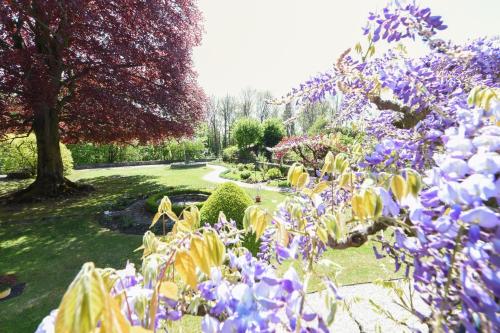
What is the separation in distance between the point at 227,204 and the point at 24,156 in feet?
63.6

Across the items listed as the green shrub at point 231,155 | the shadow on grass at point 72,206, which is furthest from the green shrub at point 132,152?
the shadow on grass at point 72,206

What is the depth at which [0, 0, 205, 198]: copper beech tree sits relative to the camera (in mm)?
9844

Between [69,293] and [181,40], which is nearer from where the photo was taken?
[69,293]

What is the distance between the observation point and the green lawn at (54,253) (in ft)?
15.2

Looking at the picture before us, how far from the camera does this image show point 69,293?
16.0 inches

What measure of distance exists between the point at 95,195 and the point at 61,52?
6.01 metres

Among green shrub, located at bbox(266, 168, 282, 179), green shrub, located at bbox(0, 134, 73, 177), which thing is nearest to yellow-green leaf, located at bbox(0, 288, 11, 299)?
green shrub, located at bbox(266, 168, 282, 179)

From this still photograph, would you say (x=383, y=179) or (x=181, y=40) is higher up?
(x=181, y=40)

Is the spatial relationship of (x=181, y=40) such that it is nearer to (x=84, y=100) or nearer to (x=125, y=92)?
(x=125, y=92)

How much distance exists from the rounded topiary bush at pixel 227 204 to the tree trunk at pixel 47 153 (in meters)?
9.88

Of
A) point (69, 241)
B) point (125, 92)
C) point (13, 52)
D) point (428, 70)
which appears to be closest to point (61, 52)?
point (13, 52)

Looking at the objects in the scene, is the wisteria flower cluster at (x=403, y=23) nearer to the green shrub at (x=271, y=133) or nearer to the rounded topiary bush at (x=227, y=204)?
the rounded topiary bush at (x=227, y=204)

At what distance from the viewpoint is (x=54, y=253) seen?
22.2ft

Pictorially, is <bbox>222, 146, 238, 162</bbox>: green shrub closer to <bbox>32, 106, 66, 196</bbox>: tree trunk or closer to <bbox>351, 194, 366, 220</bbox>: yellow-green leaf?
<bbox>32, 106, 66, 196</bbox>: tree trunk
